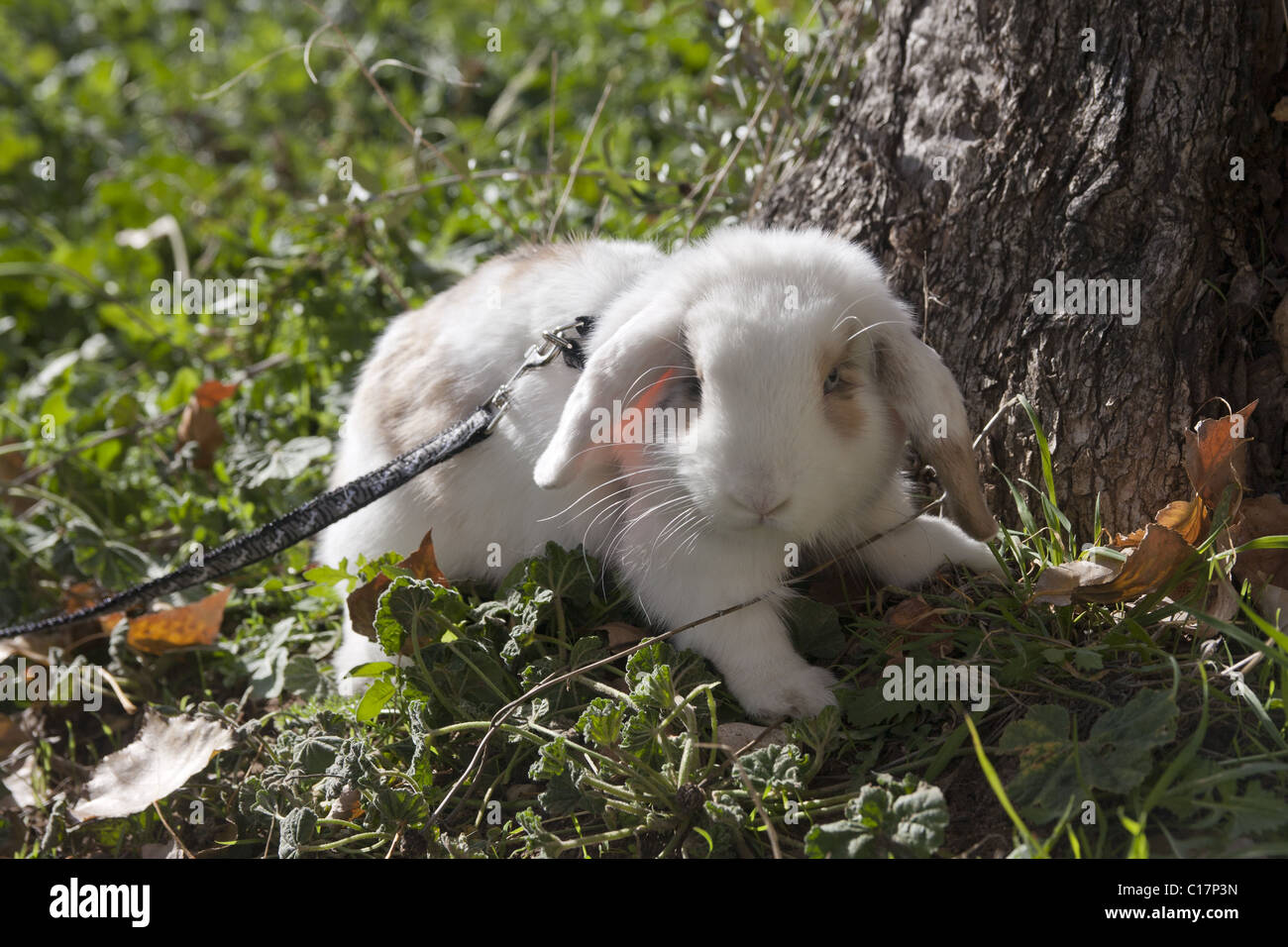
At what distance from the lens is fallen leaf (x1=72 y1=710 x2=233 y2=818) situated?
280cm

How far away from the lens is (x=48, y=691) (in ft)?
11.2

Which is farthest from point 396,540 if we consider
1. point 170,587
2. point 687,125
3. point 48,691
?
point 687,125

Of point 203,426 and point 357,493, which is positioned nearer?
point 357,493

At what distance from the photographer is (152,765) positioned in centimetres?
293

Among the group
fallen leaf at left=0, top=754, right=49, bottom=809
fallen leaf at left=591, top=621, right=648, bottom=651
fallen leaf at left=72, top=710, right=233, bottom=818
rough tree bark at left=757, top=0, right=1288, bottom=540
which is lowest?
fallen leaf at left=0, top=754, right=49, bottom=809

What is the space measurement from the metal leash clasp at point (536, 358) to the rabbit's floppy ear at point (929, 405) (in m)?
0.73

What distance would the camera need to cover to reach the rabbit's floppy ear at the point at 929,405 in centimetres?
247

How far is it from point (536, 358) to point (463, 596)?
27.5 inches

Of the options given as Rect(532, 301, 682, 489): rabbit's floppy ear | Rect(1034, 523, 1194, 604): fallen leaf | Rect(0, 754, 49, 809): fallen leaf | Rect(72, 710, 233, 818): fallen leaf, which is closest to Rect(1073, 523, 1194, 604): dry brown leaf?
Rect(1034, 523, 1194, 604): fallen leaf

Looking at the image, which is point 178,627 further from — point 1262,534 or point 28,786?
point 1262,534

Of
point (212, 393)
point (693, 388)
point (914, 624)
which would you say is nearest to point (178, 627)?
point (212, 393)

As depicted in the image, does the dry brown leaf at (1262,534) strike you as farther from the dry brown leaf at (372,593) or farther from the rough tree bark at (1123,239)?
the dry brown leaf at (372,593)

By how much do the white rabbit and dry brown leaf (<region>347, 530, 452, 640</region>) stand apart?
13 cm

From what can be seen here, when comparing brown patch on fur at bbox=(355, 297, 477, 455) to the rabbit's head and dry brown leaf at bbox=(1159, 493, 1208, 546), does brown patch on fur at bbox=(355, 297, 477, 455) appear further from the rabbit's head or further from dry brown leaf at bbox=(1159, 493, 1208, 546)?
dry brown leaf at bbox=(1159, 493, 1208, 546)
